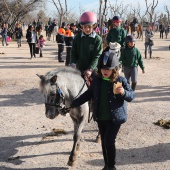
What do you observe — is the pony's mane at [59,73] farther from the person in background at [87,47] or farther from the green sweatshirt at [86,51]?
the green sweatshirt at [86,51]

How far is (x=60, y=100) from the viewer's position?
138 inches

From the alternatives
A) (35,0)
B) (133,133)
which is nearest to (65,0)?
(35,0)

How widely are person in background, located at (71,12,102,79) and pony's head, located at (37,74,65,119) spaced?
0.84 meters

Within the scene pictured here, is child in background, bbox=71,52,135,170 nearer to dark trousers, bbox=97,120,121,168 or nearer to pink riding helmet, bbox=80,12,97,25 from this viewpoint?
dark trousers, bbox=97,120,121,168

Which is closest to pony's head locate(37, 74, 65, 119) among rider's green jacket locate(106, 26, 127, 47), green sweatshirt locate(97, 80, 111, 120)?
green sweatshirt locate(97, 80, 111, 120)

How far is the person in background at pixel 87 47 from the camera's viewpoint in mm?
4184

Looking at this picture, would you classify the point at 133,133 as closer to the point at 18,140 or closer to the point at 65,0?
the point at 18,140

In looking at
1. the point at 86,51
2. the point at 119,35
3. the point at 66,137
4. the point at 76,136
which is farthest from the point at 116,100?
→ the point at 119,35

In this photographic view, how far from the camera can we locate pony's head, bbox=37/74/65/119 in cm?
337

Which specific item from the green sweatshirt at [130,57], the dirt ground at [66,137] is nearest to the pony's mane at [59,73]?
the dirt ground at [66,137]

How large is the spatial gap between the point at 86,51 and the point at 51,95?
4.32 feet

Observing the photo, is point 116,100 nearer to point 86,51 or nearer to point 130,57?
point 86,51

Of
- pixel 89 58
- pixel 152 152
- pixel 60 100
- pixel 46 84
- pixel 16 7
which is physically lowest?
pixel 152 152

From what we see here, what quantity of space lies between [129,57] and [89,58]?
2.70 metres
